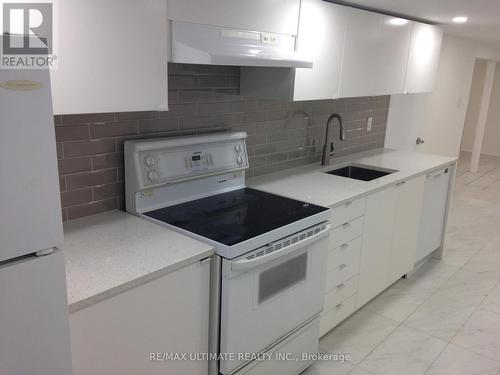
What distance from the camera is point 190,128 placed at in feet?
7.59

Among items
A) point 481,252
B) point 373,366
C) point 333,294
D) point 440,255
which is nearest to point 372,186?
point 333,294

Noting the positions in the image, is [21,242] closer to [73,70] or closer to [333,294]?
[73,70]

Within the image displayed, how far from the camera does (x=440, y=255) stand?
13.0ft

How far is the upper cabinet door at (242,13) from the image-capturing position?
1.72m

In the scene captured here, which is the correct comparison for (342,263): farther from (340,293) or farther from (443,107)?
(443,107)

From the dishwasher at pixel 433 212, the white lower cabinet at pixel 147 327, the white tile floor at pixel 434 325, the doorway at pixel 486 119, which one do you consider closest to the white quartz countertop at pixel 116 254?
the white lower cabinet at pixel 147 327

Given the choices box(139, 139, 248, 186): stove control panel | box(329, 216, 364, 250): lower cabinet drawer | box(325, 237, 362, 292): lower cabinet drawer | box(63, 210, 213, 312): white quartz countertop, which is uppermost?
box(139, 139, 248, 186): stove control panel

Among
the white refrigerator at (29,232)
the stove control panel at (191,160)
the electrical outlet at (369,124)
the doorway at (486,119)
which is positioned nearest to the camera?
the white refrigerator at (29,232)

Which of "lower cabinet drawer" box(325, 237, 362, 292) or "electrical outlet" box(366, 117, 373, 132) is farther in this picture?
"electrical outlet" box(366, 117, 373, 132)

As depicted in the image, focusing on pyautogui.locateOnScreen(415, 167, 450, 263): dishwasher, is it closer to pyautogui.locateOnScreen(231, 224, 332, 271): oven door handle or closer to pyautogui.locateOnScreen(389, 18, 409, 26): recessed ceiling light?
pyautogui.locateOnScreen(389, 18, 409, 26): recessed ceiling light

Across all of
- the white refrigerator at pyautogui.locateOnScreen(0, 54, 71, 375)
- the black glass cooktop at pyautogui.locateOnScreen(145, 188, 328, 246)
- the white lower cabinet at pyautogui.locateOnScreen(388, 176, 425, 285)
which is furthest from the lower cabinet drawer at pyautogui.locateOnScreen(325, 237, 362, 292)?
the white refrigerator at pyautogui.locateOnScreen(0, 54, 71, 375)

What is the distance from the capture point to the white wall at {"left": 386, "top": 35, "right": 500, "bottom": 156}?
426cm

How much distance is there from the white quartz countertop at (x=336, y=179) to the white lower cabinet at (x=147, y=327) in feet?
3.03

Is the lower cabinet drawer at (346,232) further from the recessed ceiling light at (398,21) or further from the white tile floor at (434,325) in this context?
the recessed ceiling light at (398,21)
